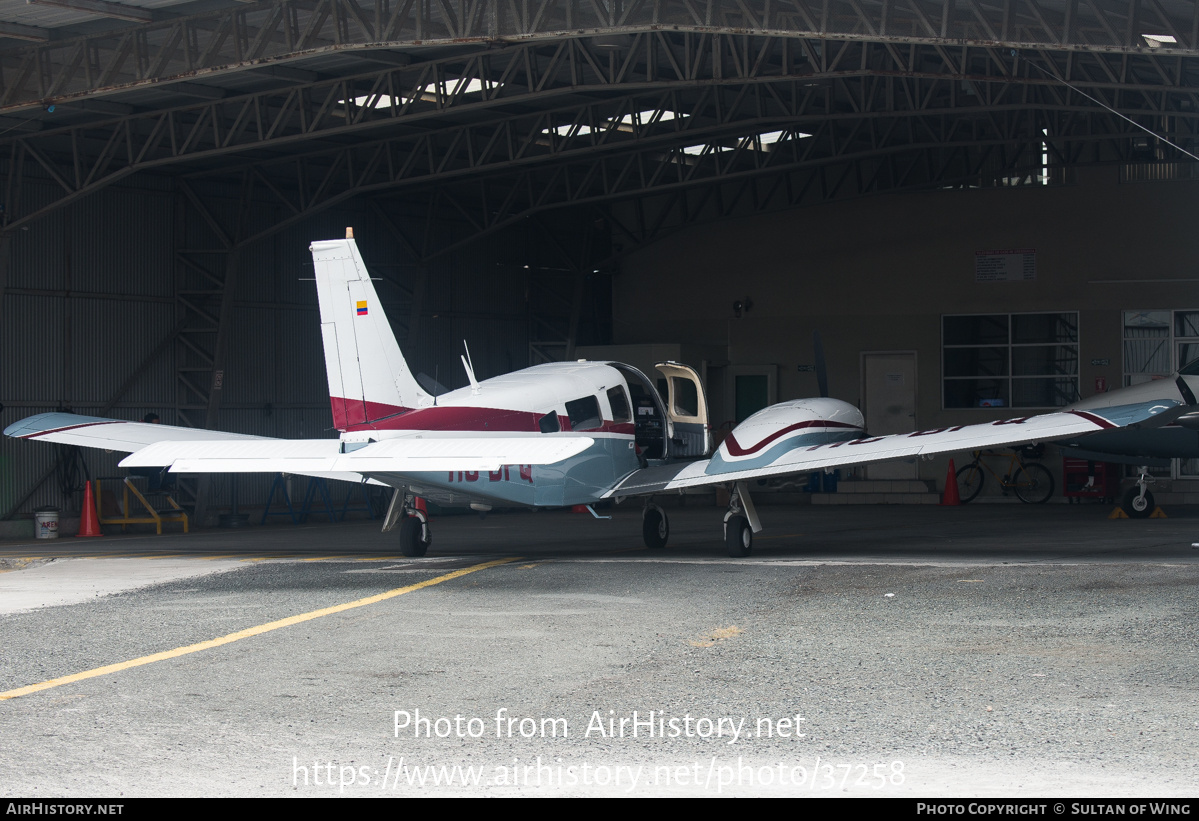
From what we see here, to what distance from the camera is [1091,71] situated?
73.3 ft

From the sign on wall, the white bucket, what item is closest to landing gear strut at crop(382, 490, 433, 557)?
the white bucket

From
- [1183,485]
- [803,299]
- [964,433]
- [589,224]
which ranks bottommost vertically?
[1183,485]

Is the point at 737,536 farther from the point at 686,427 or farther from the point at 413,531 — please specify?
the point at 413,531

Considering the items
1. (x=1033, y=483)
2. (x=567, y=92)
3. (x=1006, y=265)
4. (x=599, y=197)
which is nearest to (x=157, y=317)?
(x=599, y=197)

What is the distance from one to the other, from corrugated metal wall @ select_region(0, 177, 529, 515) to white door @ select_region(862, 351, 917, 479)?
990 cm

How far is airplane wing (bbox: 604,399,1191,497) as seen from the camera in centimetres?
1284

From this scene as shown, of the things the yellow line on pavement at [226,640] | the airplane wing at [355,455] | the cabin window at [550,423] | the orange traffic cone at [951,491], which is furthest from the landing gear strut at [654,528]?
the orange traffic cone at [951,491]

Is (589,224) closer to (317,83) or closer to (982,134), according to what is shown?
(982,134)

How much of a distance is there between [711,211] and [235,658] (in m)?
26.0

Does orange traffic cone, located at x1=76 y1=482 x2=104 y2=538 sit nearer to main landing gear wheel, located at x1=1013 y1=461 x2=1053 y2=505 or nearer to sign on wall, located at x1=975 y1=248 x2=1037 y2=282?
main landing gear wheel, located at x1=1013 y1=461 x2=1053 y2=505

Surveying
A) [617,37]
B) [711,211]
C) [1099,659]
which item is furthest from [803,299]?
[1099,659]

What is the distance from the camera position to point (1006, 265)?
29.7 metres

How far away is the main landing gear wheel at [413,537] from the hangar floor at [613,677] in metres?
0.70

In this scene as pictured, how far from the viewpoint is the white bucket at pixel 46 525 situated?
856 inches
